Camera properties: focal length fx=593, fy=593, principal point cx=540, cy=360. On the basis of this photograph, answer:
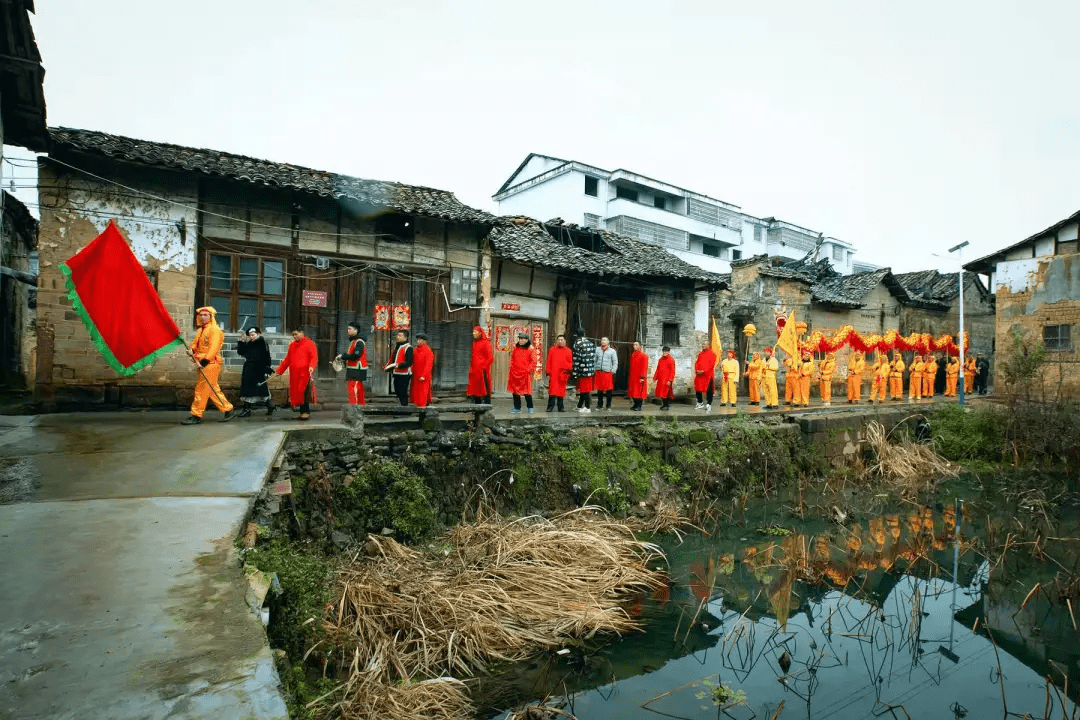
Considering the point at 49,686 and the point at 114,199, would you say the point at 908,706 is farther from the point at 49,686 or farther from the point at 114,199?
the point at 114,199

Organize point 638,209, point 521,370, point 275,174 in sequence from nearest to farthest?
1. point 275,174
2. point 521,370
3. point 638,209

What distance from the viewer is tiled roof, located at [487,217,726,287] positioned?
14.1 meters

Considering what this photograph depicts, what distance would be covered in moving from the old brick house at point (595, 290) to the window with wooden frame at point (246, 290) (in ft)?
15.1

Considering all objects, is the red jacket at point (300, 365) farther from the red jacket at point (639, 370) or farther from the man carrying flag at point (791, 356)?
the man carrying flag at point (791, 356)

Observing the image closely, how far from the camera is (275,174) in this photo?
432 inches

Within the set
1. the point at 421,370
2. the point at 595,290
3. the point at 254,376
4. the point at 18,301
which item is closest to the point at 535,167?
the point at 595,290

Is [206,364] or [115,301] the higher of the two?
[115,301]

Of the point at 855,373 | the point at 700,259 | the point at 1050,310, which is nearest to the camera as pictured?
the point at 855,373

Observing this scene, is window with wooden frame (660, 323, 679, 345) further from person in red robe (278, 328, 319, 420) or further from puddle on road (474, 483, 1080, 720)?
person in red robe (278, 328, 319, 420)

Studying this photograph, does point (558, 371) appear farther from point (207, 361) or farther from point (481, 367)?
point (207, 361)

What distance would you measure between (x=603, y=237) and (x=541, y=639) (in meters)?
13.9

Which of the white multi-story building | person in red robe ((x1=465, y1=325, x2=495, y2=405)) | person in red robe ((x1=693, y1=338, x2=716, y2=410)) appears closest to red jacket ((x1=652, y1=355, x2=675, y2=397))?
person in red robe ((x1=693, y1=338, x2=716, y2=410))

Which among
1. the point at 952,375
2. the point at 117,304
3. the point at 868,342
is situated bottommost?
the point at 952,375

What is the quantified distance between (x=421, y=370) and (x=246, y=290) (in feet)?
12.7
